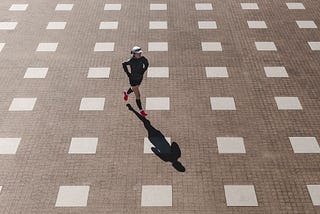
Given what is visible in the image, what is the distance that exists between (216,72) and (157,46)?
2297mm

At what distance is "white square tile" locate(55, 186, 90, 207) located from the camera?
8234 millimetres

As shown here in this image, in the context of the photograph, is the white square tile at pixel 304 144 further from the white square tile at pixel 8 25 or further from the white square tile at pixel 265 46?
the white square tile at pixel 8 25

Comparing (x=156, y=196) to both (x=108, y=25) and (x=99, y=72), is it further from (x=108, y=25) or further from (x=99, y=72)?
(x=108, y=25)

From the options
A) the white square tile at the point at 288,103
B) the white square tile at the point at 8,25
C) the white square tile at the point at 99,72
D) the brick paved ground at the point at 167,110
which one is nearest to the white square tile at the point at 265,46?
the brick paved ground at the point at 167,110

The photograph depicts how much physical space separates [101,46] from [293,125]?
21.2 ft

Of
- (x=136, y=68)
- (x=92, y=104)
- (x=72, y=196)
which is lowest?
(x=72, y=196)

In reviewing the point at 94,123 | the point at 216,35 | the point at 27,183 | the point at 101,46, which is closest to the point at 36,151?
the point at 27,183

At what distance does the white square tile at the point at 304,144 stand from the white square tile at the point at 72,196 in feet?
16.1

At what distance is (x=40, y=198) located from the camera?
8320 millimetres

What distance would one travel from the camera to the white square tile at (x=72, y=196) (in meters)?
8.23

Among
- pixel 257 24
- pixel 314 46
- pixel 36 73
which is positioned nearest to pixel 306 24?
pixel 314 46

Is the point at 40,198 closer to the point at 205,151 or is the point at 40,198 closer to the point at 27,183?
the point at 27,183

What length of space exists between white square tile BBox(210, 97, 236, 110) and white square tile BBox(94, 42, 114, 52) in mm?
3991

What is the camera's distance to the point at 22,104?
422 inches
